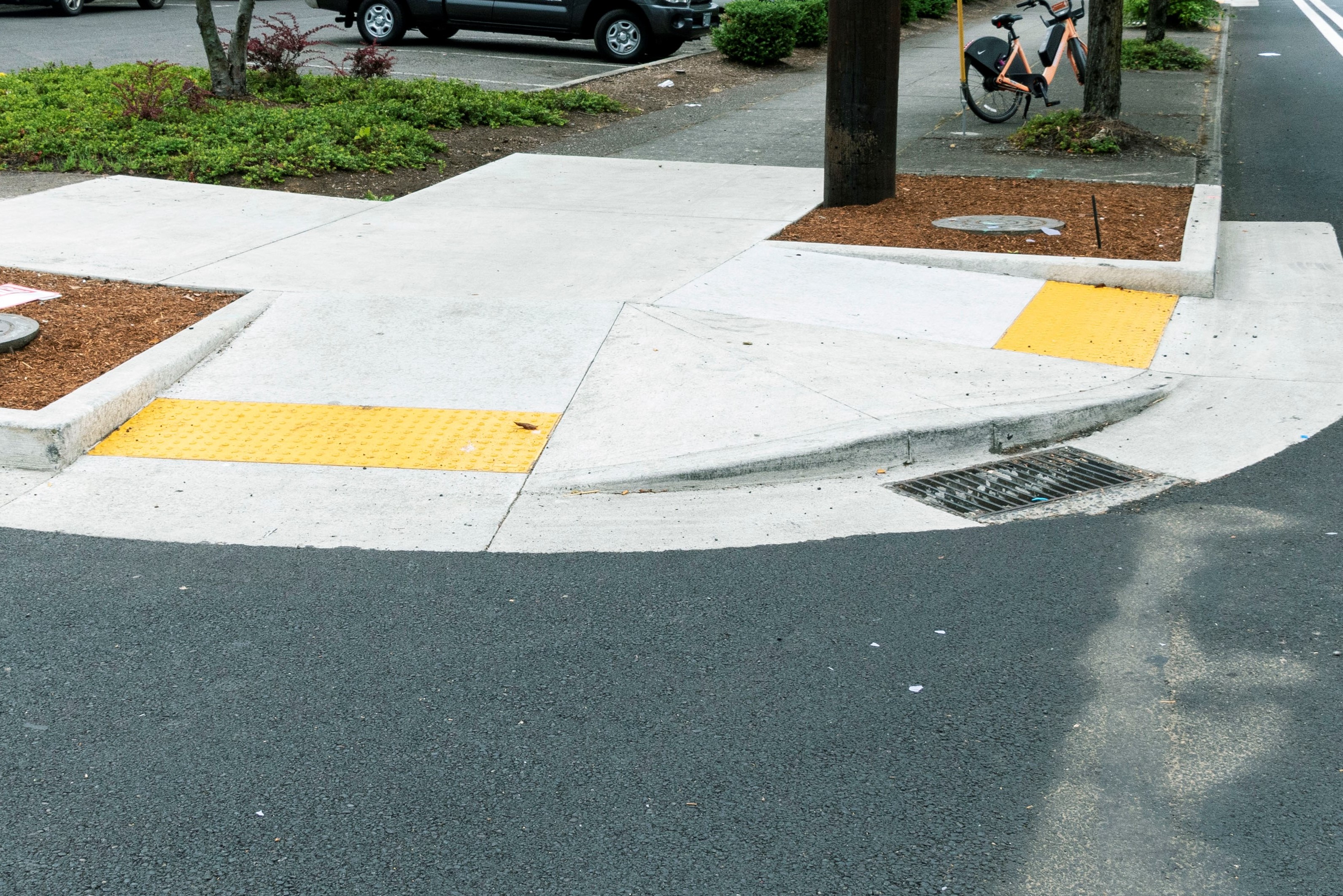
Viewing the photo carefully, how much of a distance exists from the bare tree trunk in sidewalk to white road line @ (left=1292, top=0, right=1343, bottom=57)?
754 inches

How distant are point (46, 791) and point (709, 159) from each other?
1012 cm

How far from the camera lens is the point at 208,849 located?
3.21 m

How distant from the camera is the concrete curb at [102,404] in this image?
556 centimetres

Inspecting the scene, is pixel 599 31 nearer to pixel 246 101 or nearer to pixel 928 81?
pixel 928 81

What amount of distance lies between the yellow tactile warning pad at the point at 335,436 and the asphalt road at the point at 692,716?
86cm

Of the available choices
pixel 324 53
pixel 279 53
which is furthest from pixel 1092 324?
pixel 324 53

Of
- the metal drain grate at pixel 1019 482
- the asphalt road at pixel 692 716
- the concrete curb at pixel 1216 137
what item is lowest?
the asphalt road at pixel 692 716

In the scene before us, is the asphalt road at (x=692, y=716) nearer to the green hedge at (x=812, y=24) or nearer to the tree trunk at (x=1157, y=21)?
the green hedge at (x=812, y=24)

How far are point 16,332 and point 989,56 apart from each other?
11.0 meters

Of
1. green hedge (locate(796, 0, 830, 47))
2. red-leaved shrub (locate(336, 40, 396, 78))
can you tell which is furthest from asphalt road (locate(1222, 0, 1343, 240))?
red-leaved shrub (locate(336, 40, 396, 78))

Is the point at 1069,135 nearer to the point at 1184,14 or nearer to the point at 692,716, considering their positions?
the point at 692,716

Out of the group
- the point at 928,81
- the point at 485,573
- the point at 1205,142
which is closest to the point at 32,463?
the point at 485,573

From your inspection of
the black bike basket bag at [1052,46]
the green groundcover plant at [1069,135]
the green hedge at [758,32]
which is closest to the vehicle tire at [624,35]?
the green hedge at [758,32]

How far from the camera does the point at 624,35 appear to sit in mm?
20172
